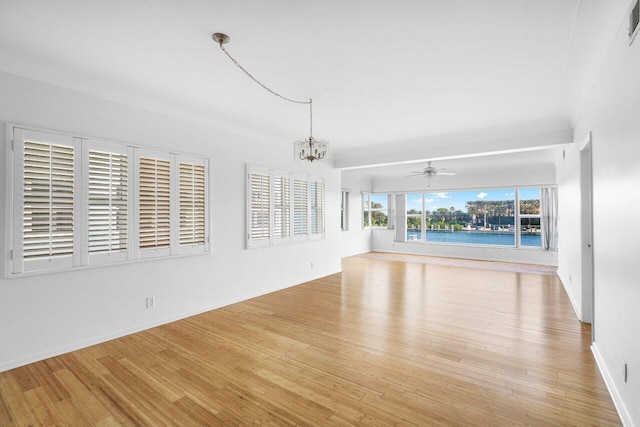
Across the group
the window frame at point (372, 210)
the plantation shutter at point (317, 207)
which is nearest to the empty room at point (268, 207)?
the plantation shutter at point (317, 207)

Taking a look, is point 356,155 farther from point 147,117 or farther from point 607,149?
point 607,149

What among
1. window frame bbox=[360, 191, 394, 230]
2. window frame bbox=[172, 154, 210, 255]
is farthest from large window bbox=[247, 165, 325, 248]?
window frame bbox=[360, 191, 394, 230]

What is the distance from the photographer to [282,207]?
556 centimetres

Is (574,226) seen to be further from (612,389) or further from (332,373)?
(332,373)

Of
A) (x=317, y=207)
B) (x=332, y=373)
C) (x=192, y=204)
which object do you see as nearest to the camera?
(x=332, y=373)

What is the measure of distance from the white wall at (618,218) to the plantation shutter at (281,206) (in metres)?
4.12

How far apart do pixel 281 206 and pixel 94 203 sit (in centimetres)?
283

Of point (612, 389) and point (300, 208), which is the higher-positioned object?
point (300, 208)

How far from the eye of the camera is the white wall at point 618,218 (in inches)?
74.9

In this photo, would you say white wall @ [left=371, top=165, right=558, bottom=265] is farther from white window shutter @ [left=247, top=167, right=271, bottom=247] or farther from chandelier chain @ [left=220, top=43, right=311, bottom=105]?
chandelier chain @ [left=220, top=43, right=311, bottom=105]

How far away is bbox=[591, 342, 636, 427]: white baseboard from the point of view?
1971mm

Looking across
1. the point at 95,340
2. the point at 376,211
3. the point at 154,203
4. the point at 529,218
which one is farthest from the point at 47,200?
the point at 529,218

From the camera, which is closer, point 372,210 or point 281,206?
point 281,206

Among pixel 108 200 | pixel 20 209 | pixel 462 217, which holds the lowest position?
pixel 462 217
